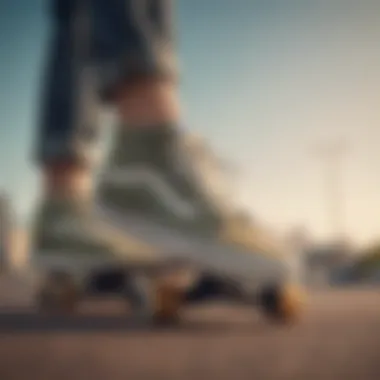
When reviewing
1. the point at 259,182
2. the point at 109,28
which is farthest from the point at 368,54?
the point at 109,28

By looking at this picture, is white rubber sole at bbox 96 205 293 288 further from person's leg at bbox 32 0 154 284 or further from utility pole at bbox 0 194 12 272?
utility pole at bbox 0 194 12 272

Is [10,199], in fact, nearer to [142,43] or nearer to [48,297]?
[48,297]

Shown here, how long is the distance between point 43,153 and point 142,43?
0.59 feet

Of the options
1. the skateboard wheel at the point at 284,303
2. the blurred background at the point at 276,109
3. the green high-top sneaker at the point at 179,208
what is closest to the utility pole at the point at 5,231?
the blurred background at the point at 276,109

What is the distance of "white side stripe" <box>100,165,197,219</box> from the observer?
0.66 m

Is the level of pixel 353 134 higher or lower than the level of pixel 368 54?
lower

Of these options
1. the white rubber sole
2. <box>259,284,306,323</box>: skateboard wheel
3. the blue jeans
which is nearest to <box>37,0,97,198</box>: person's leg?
the blue jeans

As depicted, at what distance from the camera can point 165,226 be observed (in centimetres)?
66

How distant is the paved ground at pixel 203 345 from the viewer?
600mm

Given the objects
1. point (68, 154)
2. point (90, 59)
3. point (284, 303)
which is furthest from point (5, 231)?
point (284, 303)

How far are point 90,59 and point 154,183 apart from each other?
0.18 m

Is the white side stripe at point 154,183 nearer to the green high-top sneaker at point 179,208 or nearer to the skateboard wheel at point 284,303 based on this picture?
the green high-top sneaker at point 179,208

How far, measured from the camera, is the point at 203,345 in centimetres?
63

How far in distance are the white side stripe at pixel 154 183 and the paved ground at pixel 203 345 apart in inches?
4.6
